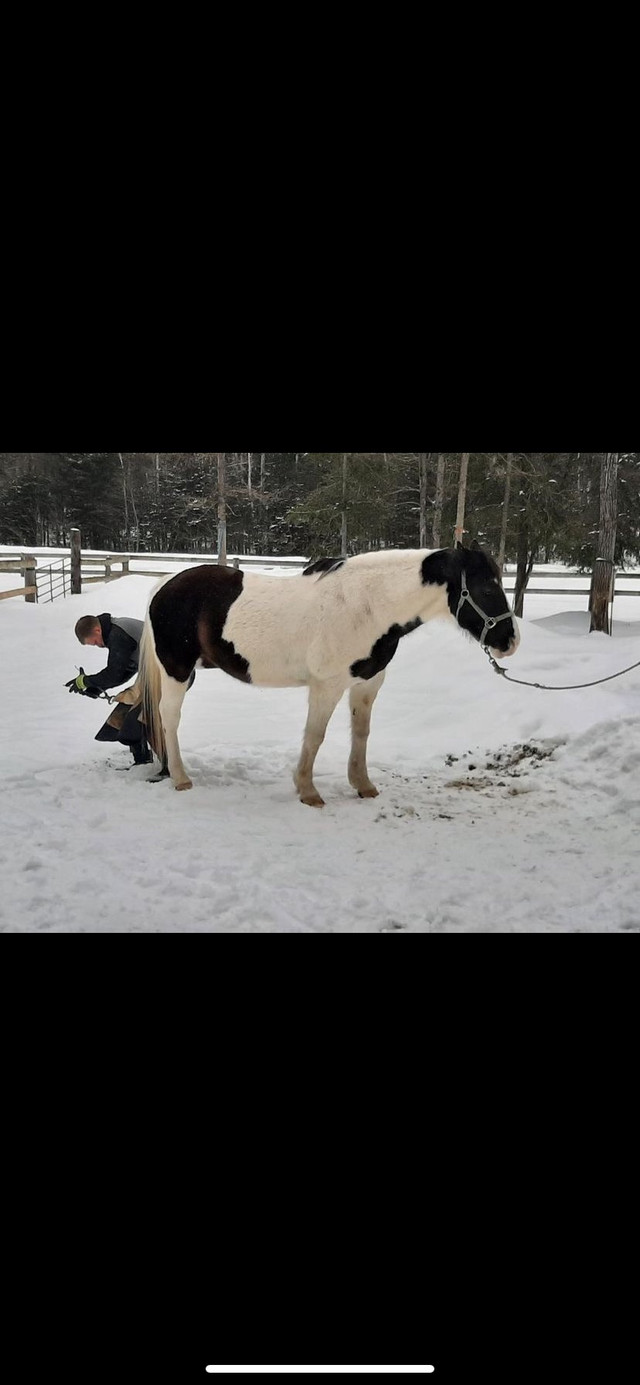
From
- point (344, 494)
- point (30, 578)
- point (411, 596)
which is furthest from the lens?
point (30, 578)

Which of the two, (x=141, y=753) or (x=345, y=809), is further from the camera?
(x=141, y=753)

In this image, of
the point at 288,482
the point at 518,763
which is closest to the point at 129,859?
the point at 518,763

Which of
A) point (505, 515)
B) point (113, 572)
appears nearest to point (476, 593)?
point (113, 572)

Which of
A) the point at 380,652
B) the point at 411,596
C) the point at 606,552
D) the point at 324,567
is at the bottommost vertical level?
the point at 380,652

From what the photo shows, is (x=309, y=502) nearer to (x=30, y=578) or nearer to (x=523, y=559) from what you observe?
(x=523, y=559)

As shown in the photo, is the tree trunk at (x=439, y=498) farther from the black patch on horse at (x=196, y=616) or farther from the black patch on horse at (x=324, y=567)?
the black patch on horse at (x=196, y=616)

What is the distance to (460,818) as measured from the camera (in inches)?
162

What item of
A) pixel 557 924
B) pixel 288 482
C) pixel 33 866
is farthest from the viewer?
pixel 288 482

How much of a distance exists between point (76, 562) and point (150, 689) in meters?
2.95

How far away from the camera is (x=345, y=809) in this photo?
14.1ft

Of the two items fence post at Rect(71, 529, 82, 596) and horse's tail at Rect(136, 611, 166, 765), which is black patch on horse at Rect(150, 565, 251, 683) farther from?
fence post at Rect(71, 529, 82, 596)

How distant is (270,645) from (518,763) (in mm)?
1821

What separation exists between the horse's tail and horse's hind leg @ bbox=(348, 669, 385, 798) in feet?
3.84

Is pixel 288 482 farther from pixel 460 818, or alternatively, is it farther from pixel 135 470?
pixel 460 818
